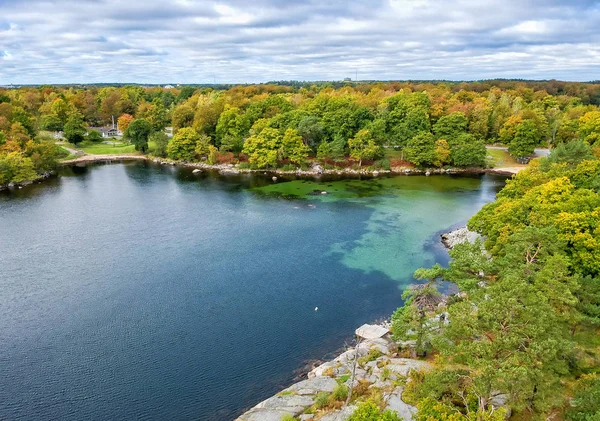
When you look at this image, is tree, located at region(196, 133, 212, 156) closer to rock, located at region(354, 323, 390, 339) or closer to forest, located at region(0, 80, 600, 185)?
forest, located at region(0, 80, 600, 185)

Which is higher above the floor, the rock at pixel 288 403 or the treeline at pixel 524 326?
the treeline at pixel 524 326

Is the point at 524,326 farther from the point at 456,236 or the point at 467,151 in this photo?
the point at 467,151

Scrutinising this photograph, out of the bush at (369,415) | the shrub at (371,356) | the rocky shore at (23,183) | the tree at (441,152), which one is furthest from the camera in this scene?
the tree at (441,152)

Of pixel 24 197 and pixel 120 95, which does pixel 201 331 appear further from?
pixel 120 95

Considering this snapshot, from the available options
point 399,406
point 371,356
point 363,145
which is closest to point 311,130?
point 363,145

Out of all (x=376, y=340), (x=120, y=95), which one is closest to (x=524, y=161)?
(x=376, y=340)

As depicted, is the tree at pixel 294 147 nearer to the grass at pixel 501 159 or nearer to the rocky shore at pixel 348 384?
the grass at pixel 501 159

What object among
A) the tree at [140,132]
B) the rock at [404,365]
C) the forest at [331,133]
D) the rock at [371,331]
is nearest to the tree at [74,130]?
the forest at [331,133]
